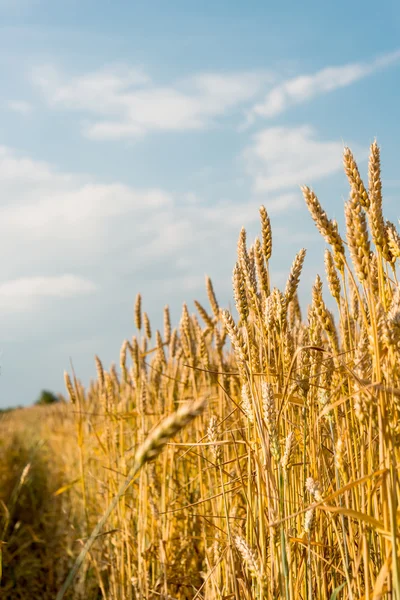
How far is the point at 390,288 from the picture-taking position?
4.64 feet

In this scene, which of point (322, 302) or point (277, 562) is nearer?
point (277, 562)

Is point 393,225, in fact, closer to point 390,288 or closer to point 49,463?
point 390,288

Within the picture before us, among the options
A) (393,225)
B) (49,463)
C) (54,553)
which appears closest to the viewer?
(393,225)

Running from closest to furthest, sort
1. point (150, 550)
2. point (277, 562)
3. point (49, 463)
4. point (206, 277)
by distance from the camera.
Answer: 1. point (277, 562)
2. point (150, 550)
3. point (206, 277)
4. point (49, 463)

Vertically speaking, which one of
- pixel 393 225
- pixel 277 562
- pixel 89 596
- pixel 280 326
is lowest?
pixel 89 596

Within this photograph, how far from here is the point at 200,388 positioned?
126 inches

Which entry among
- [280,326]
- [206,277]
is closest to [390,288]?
[280,326]

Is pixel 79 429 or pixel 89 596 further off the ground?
pixel 79 429

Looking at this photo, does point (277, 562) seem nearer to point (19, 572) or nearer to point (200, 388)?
point (200, 388)

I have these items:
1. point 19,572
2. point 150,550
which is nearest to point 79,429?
point 150,550

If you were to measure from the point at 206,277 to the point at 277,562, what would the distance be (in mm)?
1726

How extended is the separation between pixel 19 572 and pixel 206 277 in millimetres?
2461

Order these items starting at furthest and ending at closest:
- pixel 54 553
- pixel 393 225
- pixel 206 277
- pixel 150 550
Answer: pixel 54 553 < pixel 206 277 < pixel 150 550 < pixel 393 225

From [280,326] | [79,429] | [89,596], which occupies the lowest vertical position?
[89,596]
